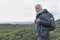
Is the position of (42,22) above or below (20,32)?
above

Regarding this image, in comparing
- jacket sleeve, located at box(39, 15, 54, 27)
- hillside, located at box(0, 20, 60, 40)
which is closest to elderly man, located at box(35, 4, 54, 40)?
jacket sleeve, located at box(39, 15, 54, 27)

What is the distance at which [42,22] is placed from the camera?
4.14 metres

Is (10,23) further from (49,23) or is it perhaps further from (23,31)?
(49,23)

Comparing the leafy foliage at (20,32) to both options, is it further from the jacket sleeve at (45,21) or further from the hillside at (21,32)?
the jacket sleeve at (45,21)

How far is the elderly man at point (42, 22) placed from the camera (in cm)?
413

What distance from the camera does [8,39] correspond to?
8.02 m

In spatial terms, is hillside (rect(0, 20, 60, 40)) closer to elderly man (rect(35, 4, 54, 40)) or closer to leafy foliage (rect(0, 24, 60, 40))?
leafy foliage (rect(0, 24, 60, 40))

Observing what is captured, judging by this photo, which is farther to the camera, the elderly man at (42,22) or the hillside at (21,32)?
the hillside at (21,32)

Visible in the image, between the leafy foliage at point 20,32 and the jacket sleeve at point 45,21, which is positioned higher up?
the jacket sleeve at point 45,21

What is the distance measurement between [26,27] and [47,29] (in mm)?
4022

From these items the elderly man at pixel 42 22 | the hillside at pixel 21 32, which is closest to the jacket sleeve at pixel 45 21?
the elderly man at pixel 42 22

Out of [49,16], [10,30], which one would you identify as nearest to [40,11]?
[49,16]

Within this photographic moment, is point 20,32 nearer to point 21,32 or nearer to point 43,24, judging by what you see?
point 21,32

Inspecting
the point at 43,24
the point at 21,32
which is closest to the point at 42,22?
the point at 43,24
